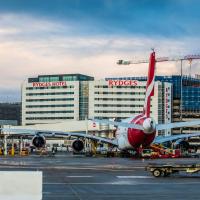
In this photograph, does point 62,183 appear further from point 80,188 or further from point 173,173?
point 173,173

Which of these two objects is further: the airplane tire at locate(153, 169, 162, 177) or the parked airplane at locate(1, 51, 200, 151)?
the parked airplane at locate(1, 51, 200, 151)

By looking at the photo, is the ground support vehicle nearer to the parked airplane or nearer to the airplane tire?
the airplane tire

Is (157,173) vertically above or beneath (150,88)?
beneath

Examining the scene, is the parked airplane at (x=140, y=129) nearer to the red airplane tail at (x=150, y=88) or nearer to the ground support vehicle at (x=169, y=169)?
the red airplane tail at (x=150, y=88)

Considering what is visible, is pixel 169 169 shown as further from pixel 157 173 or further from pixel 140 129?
pixel 140 129

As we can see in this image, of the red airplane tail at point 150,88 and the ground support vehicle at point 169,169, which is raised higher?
the red airplane tail at point 150,88

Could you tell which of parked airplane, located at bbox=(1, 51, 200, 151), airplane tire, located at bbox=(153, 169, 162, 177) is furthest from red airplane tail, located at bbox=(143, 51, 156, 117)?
airplane tire, located at bbox=(153, 169, 162, 177)

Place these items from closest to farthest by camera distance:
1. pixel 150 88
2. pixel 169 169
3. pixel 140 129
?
1. pixel 169 169
2. pixel 140 129
3. pixel 150 88

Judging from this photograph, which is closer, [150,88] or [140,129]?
[140,129]

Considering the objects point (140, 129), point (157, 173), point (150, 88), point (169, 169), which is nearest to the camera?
point (157, 173)

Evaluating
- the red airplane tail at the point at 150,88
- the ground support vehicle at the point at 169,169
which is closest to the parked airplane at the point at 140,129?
the red airplane tail at the point at 150,88

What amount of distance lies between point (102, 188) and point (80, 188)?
1213 millimetres

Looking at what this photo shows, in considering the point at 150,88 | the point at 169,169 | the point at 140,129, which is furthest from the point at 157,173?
the point at 150,88

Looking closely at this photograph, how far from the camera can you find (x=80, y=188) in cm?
3072
